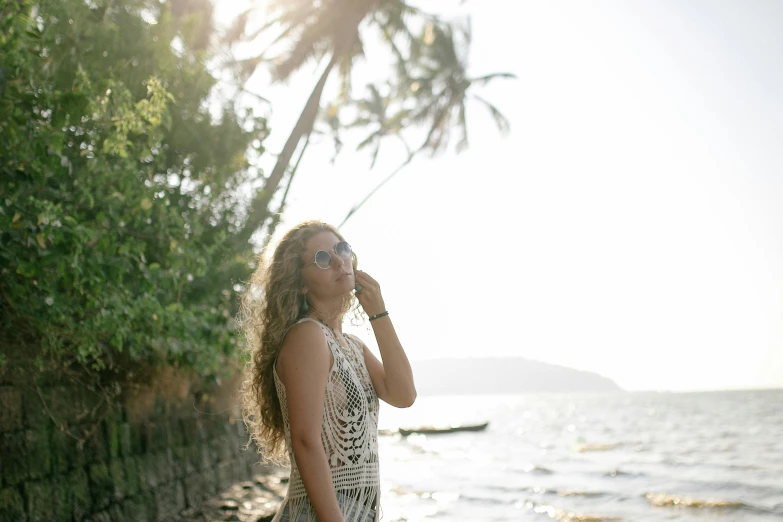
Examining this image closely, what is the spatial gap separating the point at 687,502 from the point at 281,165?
10962 millimetres

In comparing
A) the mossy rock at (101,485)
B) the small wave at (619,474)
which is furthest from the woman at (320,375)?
the small wave at (619,474)

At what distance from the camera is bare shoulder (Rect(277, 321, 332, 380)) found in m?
2.25

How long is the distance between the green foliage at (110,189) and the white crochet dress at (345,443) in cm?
250

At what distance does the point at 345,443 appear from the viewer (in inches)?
93.7

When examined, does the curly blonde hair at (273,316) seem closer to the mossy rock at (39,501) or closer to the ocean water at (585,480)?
the mossy rock at (39,501)

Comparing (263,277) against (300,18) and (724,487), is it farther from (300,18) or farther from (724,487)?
(724,487)

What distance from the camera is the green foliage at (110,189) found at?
4219 mm

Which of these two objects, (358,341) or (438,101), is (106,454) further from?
(438,101)

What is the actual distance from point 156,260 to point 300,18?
39.8ft

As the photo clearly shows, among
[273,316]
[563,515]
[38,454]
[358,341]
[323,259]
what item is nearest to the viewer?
[323,259]

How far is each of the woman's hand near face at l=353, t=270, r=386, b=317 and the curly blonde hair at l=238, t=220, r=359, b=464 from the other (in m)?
0.14

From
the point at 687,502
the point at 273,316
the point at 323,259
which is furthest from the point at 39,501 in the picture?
the point at 687,502

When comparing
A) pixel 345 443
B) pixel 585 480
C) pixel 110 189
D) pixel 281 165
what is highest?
pixel 281 165

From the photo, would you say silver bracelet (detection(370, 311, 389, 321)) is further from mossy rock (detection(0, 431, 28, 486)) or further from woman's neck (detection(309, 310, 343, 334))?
mossy rock (detection(0, 431, 28, 486))
